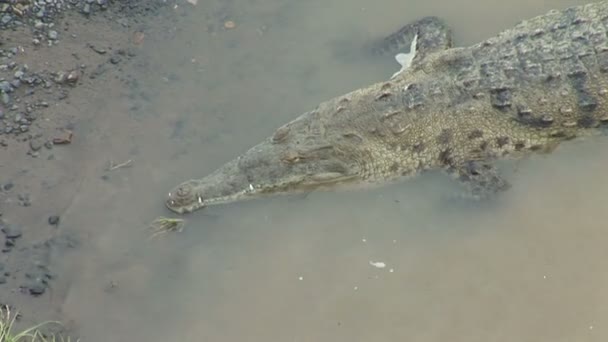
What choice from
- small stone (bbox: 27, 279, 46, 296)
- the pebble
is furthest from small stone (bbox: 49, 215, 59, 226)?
the pebble

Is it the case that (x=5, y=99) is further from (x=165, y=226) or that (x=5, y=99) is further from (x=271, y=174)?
(x=271, y=174)

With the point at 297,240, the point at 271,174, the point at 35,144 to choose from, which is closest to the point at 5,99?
the point at 35,144

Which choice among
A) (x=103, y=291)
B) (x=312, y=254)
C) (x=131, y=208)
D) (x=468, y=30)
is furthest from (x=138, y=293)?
(x=468, y=30)

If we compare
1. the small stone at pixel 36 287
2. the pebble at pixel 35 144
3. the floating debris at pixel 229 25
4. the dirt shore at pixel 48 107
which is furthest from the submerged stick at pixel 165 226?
the floating debris at pixel 229 25

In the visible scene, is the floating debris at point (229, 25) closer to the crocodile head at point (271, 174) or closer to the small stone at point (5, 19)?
the crocodile head at point (271, 174)

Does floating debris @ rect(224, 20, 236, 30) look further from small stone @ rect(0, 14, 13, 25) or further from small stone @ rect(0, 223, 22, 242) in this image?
small stone @ rect(0, 223, 22, 242)

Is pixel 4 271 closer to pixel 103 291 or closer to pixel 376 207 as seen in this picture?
pixel 103 291
